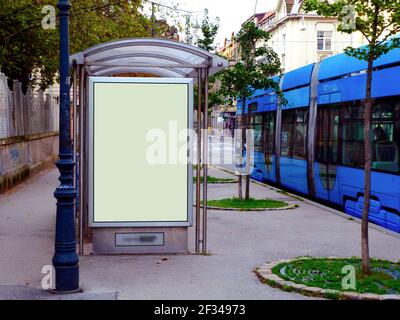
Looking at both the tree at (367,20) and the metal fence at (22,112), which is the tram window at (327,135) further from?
the metal fence at (22,112)

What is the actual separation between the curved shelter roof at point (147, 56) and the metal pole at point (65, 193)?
147 centimetres

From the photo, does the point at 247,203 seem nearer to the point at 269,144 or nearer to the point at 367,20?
the point at 269,144

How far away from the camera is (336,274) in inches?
326

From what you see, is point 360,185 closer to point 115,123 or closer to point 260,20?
point 115,123

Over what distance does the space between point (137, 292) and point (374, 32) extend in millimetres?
4081

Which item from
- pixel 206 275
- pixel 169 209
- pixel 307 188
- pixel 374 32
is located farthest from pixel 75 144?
pixel 307 188

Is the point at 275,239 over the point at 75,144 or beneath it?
beneath

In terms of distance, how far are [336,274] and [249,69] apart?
9.34m

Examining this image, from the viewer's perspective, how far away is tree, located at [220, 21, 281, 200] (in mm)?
16688

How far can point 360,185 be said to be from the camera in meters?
13.3

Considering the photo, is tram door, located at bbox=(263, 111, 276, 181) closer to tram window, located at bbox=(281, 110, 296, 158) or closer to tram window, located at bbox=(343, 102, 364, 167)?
tram window, located at bbox=(281, 110, 296, 158)

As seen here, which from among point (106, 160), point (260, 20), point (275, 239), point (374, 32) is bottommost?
point (275, 239)

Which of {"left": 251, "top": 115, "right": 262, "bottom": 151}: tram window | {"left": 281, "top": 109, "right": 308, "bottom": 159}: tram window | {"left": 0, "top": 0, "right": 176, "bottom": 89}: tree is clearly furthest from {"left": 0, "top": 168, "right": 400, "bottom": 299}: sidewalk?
{"left": 251, "top": 115, "right": 262, "bottom": 151}: tram window

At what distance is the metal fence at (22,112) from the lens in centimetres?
1962
